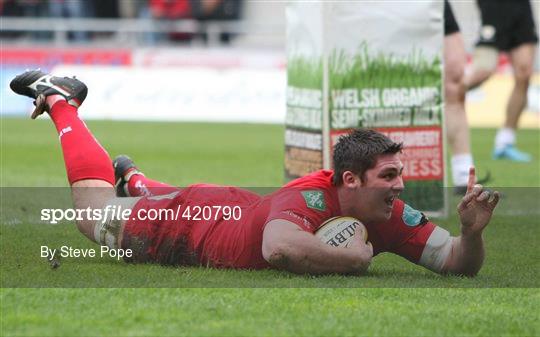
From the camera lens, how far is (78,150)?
6.89 meters

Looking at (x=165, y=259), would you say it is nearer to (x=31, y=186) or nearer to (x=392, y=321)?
(x=392, y=321)

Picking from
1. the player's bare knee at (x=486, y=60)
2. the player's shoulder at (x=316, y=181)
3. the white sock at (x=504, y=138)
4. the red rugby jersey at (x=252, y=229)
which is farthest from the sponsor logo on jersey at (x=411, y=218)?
the white sock at (x=504, y=138)

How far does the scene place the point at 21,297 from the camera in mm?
5371

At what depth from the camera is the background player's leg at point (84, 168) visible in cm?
665

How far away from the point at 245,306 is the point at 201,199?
1363 millimetres

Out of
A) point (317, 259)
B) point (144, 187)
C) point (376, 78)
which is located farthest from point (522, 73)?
point (317, 259)

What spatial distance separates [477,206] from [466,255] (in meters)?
0.32

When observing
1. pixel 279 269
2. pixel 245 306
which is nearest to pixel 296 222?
pixel 279 269

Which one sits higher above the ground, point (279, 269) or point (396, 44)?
point (396, 44)

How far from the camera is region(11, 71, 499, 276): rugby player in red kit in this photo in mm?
5953

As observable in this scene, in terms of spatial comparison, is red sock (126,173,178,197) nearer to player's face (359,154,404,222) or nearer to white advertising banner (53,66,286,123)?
player's face (359,154,404,222)

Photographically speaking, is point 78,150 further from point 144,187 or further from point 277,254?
point 277,254

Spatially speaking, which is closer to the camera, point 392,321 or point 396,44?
point 392,321

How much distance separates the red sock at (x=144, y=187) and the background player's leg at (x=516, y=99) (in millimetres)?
6555
